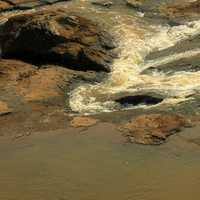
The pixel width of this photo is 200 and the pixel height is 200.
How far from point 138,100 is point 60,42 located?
10.5ft

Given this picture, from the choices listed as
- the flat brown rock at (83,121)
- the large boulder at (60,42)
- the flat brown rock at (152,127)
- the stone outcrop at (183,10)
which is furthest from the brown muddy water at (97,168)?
the stone outcrop at (183,10)

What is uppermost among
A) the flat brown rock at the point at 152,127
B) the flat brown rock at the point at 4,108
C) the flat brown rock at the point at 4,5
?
the flat brown rock at the point at 152,127

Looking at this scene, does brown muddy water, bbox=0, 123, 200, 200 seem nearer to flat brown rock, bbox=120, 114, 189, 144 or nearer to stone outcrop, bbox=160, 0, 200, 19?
flat brown rock, bbox=120, 114, 189, 144

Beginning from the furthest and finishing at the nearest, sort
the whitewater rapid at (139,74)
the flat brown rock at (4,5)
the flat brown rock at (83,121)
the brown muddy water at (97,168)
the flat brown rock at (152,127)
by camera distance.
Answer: the flat brown rock at (4,5), the whitewater rapid at (139,74), the flat brown rock at (83,121), the flat brown rock at (152,127), the brown muddy water at (97,168)

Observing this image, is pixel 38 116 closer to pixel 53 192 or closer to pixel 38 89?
pixel 38 89

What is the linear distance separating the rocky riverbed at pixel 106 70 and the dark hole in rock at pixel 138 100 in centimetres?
2

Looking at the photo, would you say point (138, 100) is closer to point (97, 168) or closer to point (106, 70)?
point (106, 70)

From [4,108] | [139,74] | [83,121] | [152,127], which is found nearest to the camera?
[152,127]

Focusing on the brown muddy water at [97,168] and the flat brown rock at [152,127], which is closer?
the brown muddy water at [97,168]

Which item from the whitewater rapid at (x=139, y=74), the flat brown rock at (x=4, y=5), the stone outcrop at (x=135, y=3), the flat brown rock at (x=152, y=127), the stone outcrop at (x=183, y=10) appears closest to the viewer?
the flat brown rock at (x=152, y=127)

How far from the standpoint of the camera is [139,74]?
10648 mm

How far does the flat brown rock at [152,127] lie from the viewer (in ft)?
24.2

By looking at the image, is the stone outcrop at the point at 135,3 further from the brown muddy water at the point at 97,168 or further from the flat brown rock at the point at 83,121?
the brown muddy water at the point at 97,168

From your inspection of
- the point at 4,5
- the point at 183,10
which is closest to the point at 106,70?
the point at 183,10
